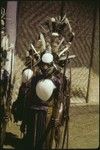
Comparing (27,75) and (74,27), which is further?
(74,27)

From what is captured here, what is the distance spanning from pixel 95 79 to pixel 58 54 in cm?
693

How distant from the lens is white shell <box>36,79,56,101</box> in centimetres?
739

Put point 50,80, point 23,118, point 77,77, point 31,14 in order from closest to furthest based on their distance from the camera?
point 50,80 < point 23,118 < point 31,14 < point 77,77

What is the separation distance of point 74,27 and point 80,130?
3.73m

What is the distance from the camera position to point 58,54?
8.24 metres

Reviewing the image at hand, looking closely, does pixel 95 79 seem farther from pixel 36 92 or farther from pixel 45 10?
pixel 36 92

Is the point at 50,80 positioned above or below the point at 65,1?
below

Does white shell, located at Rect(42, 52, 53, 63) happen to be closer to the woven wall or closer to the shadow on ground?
the shadow on ground

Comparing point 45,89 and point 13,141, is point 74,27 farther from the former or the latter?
point 45,89

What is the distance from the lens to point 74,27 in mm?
14164

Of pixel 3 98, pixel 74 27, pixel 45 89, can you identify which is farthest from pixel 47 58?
pixel 74 27

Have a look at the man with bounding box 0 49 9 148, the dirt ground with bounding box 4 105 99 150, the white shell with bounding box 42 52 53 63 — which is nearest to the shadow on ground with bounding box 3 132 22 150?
Answer: the dirt ground with bounding box 4 105 99 150

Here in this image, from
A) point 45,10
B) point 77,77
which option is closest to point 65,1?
point 45,10

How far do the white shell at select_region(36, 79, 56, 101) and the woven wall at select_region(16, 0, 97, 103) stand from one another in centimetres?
560
